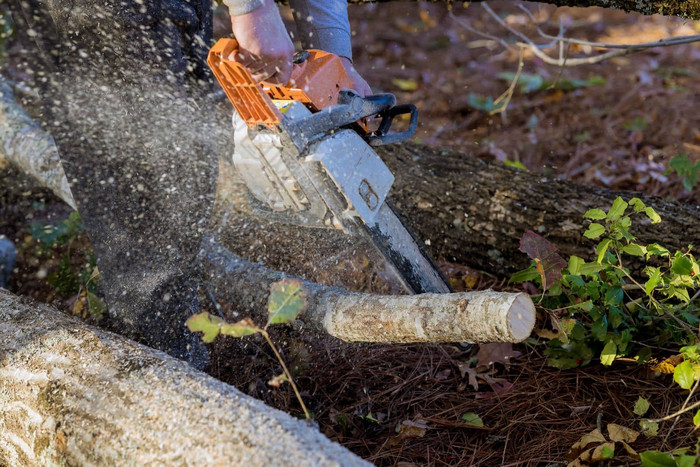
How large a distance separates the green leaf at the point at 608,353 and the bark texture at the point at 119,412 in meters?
0.97

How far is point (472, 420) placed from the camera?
1.79 meters

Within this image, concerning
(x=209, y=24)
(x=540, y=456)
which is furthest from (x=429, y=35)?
(x=540, y=456)

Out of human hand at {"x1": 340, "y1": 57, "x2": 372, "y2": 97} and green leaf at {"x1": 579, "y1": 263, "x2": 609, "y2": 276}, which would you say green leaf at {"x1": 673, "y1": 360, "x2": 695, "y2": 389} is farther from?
human hand at {"x1": 340, "y1": 57, "x2": 372, "y2": 97}

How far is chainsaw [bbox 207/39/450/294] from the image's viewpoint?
1.78 metres

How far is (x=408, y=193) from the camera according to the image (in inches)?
104

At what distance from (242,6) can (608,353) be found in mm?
1464

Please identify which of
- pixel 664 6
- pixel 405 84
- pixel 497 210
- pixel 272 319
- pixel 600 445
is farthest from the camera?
pixel 405 84

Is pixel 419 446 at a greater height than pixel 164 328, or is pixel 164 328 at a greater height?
pixel 164 328

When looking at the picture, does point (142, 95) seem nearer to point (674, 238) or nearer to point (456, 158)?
point (456, 158)

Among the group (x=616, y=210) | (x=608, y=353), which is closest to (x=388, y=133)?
(x=616, y=210)

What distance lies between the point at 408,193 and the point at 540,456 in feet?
4.31

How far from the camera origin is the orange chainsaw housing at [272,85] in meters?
1.65

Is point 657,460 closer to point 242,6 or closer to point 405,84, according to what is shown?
point 242,6

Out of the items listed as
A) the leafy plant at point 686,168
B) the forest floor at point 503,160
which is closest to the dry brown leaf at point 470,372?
the forest floor at point 503,160
